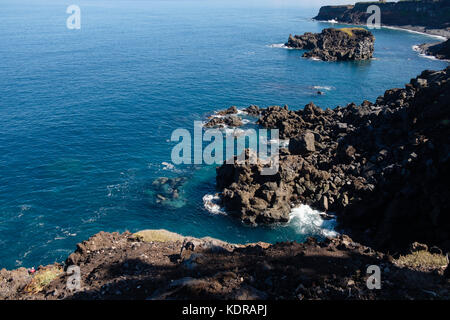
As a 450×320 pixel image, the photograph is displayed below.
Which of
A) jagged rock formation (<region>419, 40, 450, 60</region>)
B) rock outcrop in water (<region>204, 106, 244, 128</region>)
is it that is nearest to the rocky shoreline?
rock outcrop in water (<region>204, 106, 244, 128</region>)

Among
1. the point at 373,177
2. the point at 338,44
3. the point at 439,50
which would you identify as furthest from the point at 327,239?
the point at 439,50

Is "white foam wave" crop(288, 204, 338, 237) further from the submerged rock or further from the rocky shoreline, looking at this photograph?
the submerged rock

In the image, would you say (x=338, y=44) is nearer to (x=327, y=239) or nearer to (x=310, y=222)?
(x=310, y=222)

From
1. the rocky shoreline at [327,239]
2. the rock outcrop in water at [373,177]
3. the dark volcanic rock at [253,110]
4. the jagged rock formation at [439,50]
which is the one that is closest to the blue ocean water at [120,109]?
the rock outcrop in water at [373,177]

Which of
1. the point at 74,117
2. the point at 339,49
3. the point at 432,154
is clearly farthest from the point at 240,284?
the point at 339,49

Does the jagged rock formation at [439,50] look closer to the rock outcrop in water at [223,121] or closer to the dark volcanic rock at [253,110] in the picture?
the dark volcanic rock at [253,110]

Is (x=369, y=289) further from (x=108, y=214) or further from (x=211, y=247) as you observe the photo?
(x=108, y=214)
